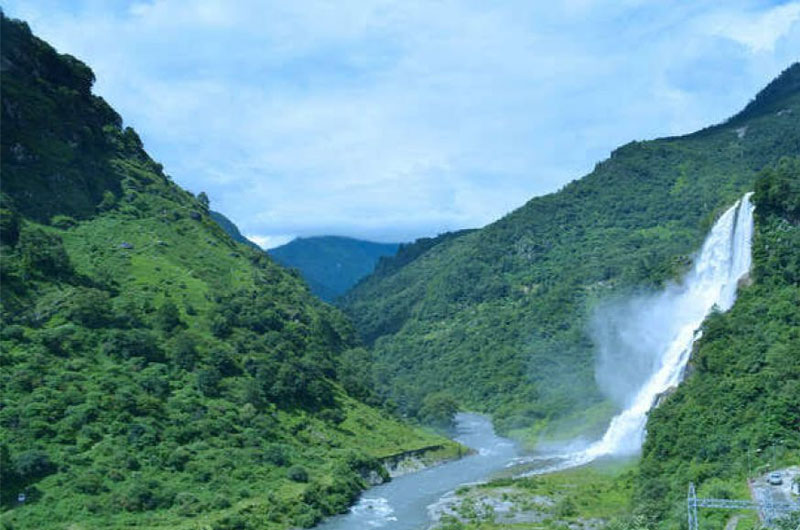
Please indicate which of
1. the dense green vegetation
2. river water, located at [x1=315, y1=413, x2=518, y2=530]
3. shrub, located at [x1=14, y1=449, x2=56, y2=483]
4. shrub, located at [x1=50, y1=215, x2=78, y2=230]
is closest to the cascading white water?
the dense green vegetation

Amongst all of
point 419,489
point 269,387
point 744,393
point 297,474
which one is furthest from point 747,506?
point 269,387

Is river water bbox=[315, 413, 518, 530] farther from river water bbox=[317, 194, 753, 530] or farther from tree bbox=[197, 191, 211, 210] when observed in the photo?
tree bbox=[197, 191, 211, 210]

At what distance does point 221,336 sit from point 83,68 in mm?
65797

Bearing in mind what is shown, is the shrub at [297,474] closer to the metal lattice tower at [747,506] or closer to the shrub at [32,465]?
the shrub at [32,465]

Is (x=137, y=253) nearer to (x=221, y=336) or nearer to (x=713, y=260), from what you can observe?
(x=221, y=336)

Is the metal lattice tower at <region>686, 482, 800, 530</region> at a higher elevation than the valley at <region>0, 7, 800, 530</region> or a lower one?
lower

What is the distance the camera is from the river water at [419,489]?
3105 inches

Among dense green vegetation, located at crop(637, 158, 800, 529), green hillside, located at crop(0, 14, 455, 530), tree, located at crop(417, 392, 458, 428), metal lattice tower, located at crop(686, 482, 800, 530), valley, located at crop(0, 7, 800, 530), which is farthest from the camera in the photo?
tree, located at crop(417, 392, 458, 428)

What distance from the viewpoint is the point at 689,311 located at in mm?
112688

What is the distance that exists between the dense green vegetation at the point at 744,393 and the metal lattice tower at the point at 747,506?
7.79ft

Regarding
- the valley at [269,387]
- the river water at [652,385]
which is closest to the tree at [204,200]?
the valley at [269,387]

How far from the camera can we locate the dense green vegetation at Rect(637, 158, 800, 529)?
65.5 m

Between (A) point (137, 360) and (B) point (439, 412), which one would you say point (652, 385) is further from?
(A) point (137, 360)

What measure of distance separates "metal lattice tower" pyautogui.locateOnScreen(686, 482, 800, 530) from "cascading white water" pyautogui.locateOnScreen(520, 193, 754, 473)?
44.5 meters
